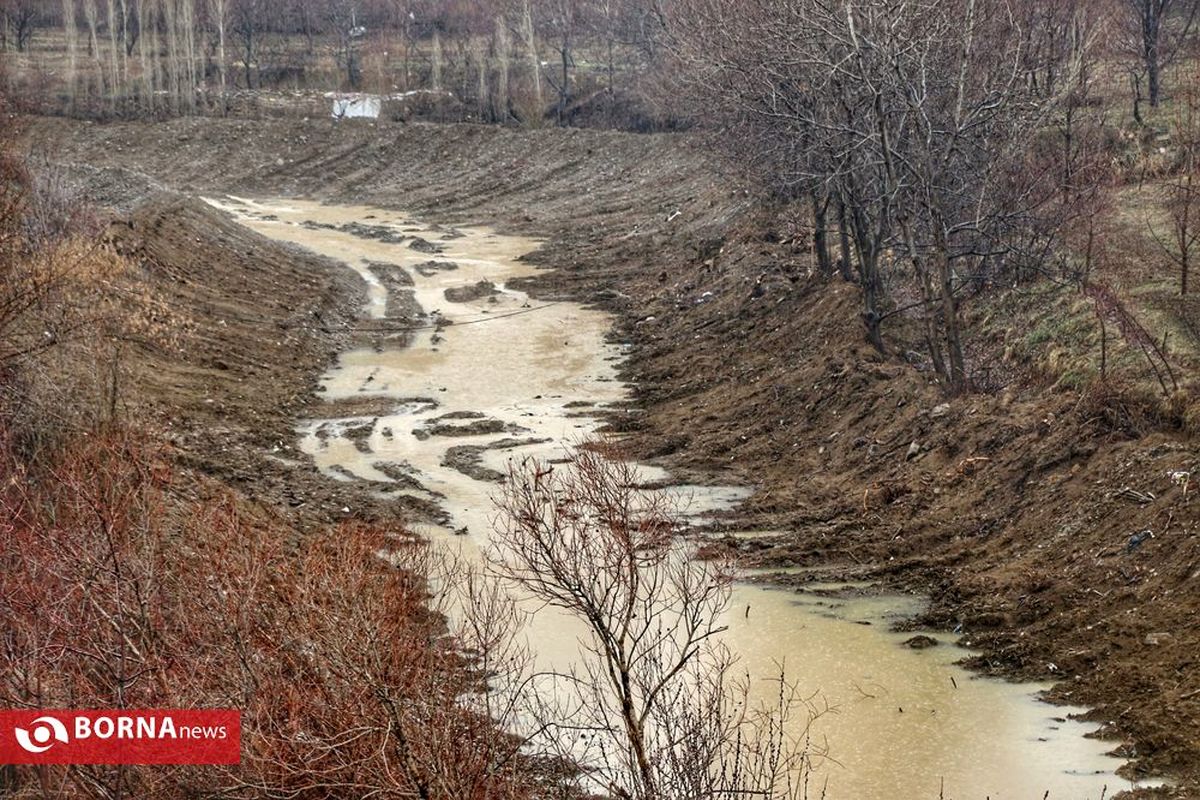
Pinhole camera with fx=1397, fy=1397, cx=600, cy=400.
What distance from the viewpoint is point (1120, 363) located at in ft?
68.2

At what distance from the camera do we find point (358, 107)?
246 ft

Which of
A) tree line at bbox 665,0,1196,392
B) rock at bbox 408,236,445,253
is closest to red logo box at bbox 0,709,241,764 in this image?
tree line at bbox 665,0,1196,392

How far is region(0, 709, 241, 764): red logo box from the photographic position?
11.4m

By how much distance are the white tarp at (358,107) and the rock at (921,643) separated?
61.5 m

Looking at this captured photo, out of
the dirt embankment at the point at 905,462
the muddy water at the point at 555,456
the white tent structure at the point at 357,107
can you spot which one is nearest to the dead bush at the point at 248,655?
the muddy water at the point at 555,456

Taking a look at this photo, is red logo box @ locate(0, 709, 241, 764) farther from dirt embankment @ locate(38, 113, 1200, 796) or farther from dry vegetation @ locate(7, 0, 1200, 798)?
dirt embankment @ locate(38, 113, 1200, 796)

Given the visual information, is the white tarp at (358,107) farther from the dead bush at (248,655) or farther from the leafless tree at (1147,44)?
the dead bush at (248,655)

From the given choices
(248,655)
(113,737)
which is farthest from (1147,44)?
(113,737)

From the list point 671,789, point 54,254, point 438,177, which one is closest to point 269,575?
point 671,789

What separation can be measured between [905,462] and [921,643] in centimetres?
551

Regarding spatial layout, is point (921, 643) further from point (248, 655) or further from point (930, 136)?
point (930, 136)

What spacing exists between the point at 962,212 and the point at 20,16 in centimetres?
7300

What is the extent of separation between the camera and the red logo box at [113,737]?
11.4m

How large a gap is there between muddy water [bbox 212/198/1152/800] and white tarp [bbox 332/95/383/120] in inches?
904
